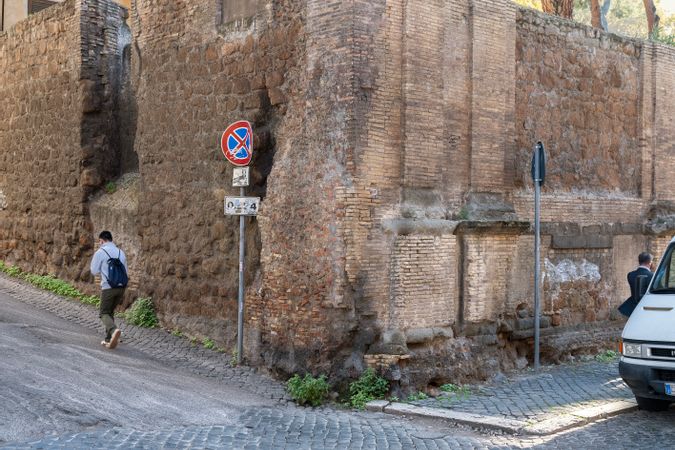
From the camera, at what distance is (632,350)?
8.91 m

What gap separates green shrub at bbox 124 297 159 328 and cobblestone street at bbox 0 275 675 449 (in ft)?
3.32

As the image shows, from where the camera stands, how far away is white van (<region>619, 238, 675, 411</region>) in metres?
8.55

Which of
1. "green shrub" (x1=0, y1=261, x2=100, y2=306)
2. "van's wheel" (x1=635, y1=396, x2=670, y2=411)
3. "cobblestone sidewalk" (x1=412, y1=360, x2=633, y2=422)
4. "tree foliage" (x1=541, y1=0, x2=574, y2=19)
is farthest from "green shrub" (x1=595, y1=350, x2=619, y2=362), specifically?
"tree foliage" (x1=541, y1=0, x2=574, y2=19)

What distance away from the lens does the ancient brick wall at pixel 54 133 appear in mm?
14836

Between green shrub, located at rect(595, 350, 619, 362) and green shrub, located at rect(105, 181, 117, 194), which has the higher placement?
green shrub, located at rect(105, 181, 117, 194)

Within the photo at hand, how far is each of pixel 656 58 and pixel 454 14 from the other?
5.60 meters

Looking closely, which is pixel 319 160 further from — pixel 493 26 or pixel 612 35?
pixel 612 35

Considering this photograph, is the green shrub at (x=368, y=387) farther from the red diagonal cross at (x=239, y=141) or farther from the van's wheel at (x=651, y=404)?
the red diagonal cross at (x=239, y=141)

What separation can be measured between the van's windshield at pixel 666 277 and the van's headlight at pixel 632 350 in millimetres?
935

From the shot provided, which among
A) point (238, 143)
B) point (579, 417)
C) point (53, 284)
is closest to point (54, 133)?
point (53, 284)

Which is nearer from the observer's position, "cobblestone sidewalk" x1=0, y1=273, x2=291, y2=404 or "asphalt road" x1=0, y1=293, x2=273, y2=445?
"asphalt road" x1=0, y1=293, x2=273, y2=445

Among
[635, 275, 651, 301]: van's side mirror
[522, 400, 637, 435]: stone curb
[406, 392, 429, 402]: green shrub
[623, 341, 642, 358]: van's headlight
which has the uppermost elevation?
[635, 275, 651, 301]: van's side mirror

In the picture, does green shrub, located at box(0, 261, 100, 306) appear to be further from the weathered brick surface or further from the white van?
the white van

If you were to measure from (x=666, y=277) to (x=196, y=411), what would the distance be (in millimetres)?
5551
